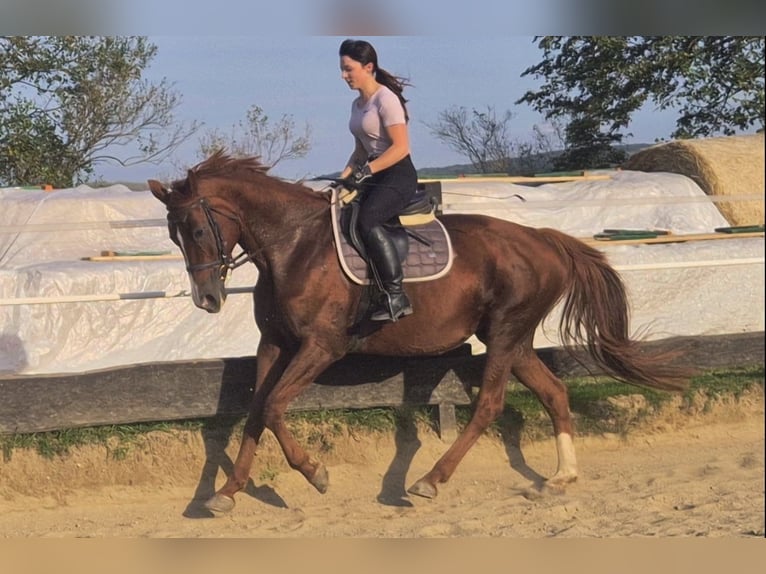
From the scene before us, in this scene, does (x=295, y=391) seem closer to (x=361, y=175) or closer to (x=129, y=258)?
(x=361, y=175)

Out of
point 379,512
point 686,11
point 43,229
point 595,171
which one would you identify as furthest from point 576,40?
point 43,229

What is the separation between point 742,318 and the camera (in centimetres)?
548

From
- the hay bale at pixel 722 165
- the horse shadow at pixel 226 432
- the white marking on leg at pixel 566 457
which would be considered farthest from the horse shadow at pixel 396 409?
the hay bale at pixel 722 165

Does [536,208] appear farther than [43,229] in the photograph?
Yes

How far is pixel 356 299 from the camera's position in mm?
3912

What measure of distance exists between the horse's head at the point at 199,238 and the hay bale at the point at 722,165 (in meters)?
2.84

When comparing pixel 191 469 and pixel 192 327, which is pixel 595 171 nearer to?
pixel 192 327

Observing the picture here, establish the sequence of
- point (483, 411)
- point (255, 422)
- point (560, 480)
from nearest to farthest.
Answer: point (255, 422) → point (483, 411) → point (560, 480)

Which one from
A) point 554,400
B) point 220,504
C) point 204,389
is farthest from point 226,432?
point 554,400

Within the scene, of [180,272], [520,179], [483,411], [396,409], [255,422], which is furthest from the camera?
[520,179]

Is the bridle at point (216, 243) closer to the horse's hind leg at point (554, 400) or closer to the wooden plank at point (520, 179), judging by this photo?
the horse's hind leg at point (554, 400)

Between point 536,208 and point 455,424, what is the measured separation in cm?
151

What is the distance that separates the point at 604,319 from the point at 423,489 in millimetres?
1261

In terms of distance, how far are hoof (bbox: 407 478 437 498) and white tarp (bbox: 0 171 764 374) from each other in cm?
151
